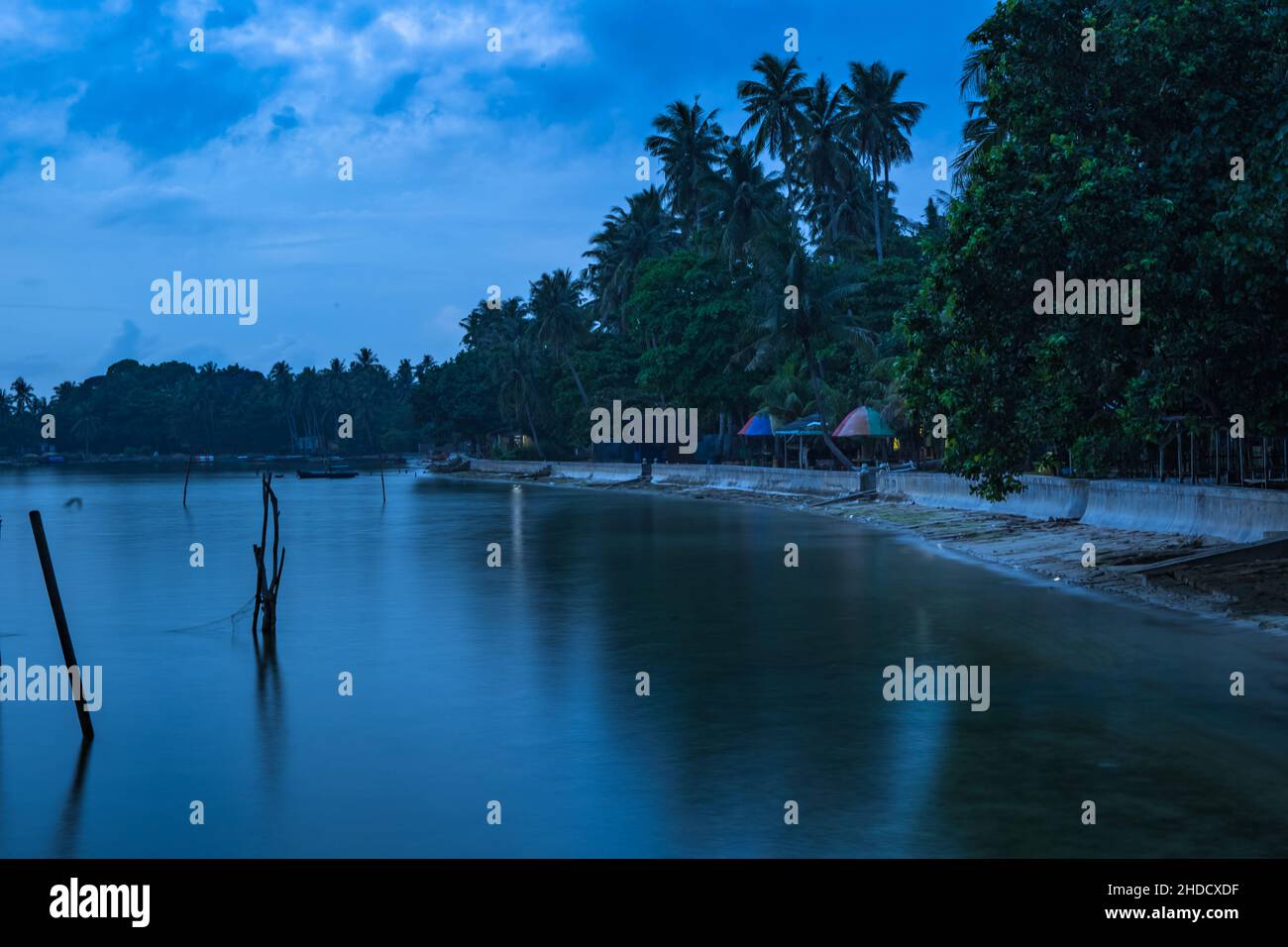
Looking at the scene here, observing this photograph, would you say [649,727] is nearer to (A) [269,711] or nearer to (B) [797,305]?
(A) [269,711]

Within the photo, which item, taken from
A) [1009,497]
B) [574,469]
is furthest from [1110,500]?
[574,469]

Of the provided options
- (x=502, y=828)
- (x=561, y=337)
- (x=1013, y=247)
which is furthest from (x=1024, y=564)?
(x=561, y=337)

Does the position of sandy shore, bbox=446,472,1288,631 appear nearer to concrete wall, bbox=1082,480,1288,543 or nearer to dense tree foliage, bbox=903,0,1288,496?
concrete wall, bbox=1082,480,1288,543

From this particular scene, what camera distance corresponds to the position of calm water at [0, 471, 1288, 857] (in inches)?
336

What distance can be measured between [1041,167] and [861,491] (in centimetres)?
2584

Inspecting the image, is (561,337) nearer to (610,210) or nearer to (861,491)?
(610,210)

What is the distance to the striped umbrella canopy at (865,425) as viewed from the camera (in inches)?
2271

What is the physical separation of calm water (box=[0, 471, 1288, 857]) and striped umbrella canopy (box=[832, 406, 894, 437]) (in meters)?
32.3

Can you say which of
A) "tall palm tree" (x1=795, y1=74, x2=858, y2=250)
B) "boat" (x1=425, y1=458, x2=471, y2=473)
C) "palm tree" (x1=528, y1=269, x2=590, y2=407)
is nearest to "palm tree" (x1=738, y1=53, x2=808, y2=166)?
"tall palm tree" (x1=795, y1=74, x2=858, y2=250)

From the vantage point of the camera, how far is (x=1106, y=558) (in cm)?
2439

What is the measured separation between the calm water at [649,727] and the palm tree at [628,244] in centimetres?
7473

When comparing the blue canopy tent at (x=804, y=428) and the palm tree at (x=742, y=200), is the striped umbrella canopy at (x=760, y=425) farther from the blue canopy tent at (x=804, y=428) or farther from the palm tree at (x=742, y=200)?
the palm tree at (x=742, y=200)

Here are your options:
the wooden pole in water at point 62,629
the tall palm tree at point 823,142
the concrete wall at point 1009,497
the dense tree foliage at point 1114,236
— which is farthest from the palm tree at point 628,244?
the wooden pole in water at point 62,629

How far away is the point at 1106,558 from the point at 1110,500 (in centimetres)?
550
